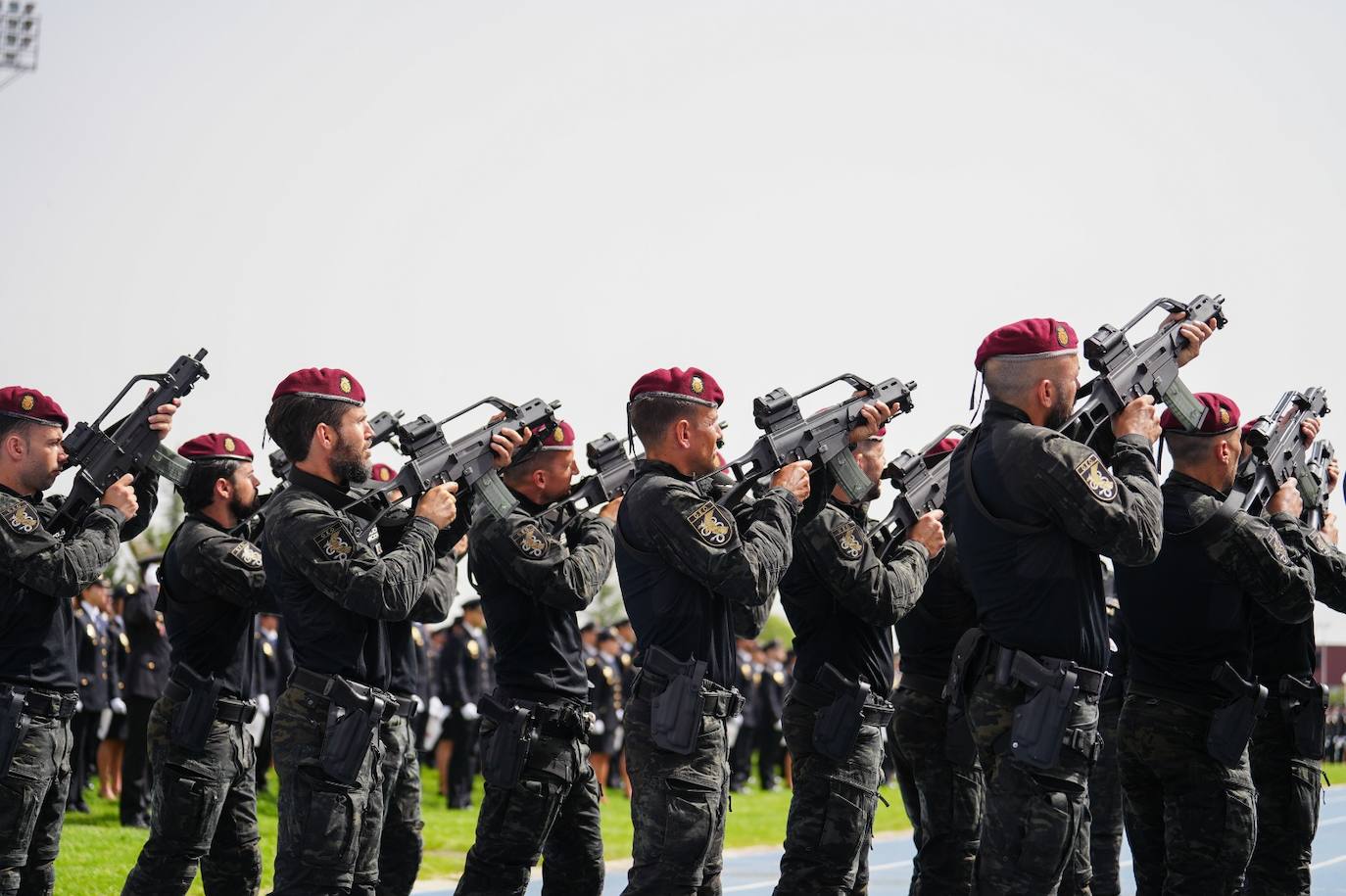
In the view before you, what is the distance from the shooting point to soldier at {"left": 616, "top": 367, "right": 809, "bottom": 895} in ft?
18.5

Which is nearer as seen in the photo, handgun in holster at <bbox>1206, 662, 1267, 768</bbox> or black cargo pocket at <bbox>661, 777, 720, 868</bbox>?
black cargo pocket at <bbox>661, 777, 720, 868</bbox>

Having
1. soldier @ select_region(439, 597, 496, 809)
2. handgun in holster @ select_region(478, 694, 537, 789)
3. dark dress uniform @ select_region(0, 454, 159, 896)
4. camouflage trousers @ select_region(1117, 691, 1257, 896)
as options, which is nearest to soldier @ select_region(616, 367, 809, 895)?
handgun in holster @ select_region(478, 694, 537, 789)

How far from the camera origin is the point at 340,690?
18.4 ft

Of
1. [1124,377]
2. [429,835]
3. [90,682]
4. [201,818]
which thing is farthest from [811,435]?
[90,682]

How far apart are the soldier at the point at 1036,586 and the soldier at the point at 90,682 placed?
10160 millimetres

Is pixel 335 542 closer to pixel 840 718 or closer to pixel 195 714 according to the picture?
pixel 195 714

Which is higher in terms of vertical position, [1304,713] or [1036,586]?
[1036,586]

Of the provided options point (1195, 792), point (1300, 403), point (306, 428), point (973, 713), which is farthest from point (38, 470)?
point (1300, 403)

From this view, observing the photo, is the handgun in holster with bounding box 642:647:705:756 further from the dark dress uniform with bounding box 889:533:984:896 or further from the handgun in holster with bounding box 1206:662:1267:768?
the handgun in holster with bounding box 1206:662:1267:768

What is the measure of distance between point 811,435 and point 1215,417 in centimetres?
173

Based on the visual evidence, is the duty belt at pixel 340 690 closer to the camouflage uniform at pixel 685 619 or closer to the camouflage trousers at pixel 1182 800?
the camouflage uniform at pixel 685 619

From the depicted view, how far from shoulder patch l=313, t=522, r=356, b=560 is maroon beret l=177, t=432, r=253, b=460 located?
189 centimetres

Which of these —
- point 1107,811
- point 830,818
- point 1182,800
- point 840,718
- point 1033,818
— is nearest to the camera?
point 1033,818

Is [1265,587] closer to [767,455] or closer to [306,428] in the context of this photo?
[767,455]
